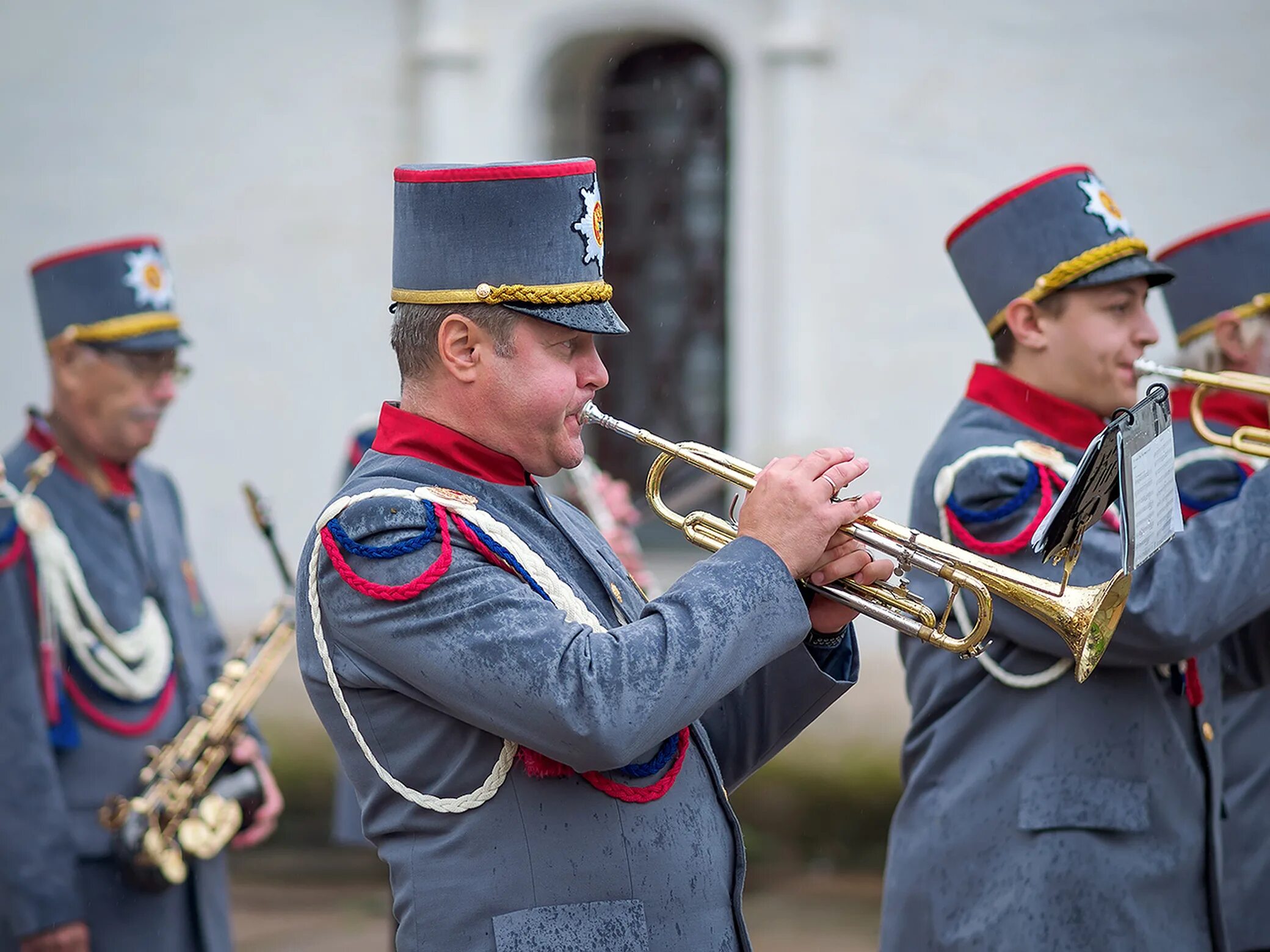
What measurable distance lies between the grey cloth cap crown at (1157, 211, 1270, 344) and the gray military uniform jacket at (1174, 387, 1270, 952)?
292mm

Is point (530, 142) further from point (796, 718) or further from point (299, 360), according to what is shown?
point (796, 718)

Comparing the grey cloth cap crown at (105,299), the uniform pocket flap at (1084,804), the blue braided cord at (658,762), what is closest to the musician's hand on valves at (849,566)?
the blue braided cord at (658,762)

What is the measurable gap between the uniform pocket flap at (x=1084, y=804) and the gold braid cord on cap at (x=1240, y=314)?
1496mm

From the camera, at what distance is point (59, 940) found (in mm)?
3943

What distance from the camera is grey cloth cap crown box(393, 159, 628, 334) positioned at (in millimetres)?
2537

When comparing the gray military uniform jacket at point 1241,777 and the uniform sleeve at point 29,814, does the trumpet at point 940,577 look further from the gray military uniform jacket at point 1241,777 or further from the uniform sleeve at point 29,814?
the uniform sleeve at point 29,814

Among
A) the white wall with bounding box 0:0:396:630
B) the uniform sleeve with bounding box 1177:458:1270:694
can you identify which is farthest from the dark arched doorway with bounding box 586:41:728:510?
the uniform sleeve with bounding box 1177:458:1270:694

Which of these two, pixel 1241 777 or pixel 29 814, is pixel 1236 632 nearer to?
pixel 1241 777

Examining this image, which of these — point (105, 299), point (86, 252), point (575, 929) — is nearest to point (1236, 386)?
point (575, 929)

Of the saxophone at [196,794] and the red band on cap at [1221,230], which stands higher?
the red band on cap at [1221,230]

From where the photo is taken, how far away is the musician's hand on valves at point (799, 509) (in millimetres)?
2500

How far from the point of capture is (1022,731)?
3.39 meters

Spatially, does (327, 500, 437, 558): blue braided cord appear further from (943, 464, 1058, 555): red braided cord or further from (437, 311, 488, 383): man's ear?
(943, 464, 1058, 555): red braided cord

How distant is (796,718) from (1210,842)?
1.06 m
